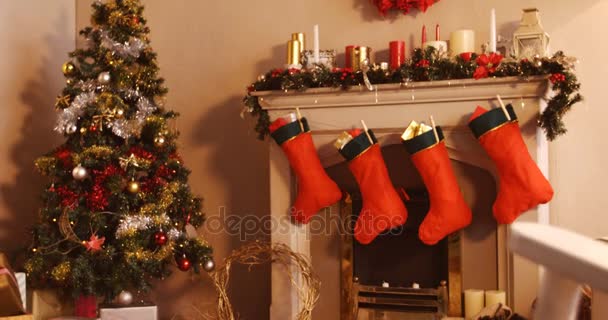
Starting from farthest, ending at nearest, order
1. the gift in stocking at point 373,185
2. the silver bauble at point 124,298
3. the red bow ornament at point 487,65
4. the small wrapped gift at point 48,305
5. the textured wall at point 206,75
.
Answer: the textured wall at point 206,75 < the small wrapped gift at point 48,305 < the silver bauble at point 124,298 < the gift in stocking at point 373,185 < the red bow ornament at point 487,65

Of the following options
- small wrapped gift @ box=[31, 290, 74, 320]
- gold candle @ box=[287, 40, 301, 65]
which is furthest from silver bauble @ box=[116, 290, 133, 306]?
gold candle @ box=[287, 40, 301, 65]

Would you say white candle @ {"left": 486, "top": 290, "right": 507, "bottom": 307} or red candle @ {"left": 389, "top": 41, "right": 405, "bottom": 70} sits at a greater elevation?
red candle @ {"left": 389, "top": 41, "right": 405, "bottom": 70}

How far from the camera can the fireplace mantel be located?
2.80 metres

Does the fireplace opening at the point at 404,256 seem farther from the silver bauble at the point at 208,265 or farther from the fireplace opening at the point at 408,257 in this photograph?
the silver bauble at the point at 208,265

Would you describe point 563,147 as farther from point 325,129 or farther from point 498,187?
point 325,129

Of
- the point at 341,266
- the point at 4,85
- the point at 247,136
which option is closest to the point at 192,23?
the point at 247,136

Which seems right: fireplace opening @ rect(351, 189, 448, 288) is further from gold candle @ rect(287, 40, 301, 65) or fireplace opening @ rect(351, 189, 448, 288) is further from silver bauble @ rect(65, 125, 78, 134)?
silver bauble @ rect(65, 125, 78, 134)

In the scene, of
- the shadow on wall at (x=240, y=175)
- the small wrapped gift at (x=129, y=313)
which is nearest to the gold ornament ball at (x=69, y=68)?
the shadow on wall at (x=240, y=175)

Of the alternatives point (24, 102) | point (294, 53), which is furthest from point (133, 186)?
point (24, 102)

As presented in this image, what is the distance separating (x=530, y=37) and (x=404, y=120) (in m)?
0.63

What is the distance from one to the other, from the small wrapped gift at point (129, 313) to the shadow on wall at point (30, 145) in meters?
0.74

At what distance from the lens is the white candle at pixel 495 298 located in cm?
286

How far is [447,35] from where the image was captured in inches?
126

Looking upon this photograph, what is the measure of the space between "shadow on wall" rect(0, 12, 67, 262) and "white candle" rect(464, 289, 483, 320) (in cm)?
220
